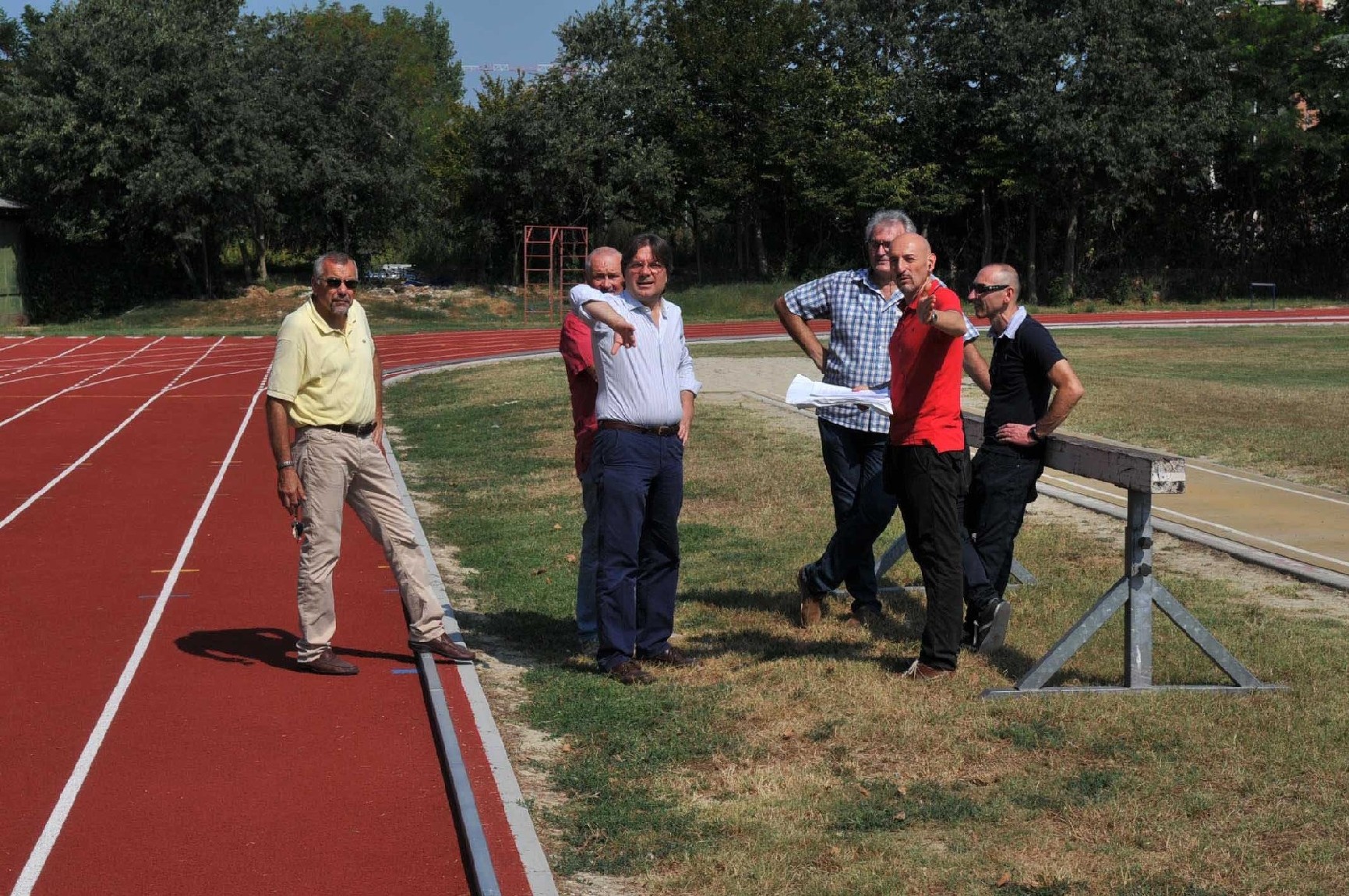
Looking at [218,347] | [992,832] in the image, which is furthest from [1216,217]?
[992,832]

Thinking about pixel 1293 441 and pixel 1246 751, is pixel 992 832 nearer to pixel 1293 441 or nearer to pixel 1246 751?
pixel 1246 751

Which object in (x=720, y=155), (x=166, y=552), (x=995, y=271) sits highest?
(x=720, y=155)

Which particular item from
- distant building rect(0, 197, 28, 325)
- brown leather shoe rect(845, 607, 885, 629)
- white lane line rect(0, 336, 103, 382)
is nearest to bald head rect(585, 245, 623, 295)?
brown leather shoe rect(845, 607, 885, 629)

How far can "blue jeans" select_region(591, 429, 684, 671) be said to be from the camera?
6750 millimetres

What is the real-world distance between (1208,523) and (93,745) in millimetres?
7421

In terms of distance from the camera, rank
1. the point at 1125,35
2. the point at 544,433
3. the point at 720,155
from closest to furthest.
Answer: the point at 544,433 → the point at 1125,35 → the point at 720,155

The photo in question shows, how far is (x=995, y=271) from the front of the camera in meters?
6.87

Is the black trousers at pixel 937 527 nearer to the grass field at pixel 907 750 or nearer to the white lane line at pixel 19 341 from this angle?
the grass field at pixel 907 750

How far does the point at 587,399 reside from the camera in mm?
7410

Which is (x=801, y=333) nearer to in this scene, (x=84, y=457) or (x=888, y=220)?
(x=888, y=220)

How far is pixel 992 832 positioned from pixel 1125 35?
43281 millimetres

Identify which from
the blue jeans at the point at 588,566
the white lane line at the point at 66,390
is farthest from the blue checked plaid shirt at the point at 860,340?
the white lane line at the point at 66,390

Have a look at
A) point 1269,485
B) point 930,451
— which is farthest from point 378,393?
point 1269,485

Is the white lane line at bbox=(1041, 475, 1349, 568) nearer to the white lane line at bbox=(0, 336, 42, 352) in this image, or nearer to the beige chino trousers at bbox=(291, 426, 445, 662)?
the beige chino trousers at bbox=(291, 426, 445, 662)
